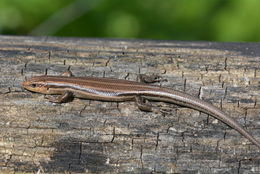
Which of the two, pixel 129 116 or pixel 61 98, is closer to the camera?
pixel 129 116

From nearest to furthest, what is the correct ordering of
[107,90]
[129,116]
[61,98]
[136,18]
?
[129,116]
[61,98]
[107,90]
[136,18]

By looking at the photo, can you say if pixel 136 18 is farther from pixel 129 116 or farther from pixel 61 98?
pixel 129 116

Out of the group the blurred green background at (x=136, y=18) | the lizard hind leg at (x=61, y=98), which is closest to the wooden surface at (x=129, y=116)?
the lizard hind leg at (x=61, y=98)

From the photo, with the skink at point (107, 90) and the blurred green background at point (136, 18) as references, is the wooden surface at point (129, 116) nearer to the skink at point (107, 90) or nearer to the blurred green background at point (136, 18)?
the skink at point (107, 90)

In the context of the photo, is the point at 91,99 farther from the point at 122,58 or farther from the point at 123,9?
the point at 123,9

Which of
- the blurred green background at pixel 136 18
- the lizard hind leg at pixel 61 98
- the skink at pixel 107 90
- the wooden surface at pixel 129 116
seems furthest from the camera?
the blurred green background at pixel 136 18

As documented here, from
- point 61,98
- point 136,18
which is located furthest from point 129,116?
point 136,18

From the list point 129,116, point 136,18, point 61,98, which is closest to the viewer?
point 129,116

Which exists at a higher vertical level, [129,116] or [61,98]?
[61,98]
